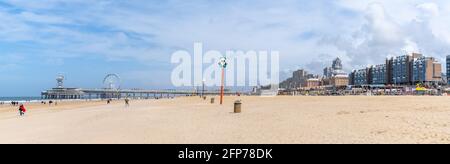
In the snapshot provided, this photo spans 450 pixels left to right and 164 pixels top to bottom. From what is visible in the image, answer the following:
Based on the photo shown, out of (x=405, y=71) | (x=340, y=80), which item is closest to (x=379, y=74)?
(x=405, y=71)

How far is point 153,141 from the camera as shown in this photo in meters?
9.19

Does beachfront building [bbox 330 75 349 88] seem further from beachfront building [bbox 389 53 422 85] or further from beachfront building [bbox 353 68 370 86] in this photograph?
beachfront building [bbox 389 53 422 85]

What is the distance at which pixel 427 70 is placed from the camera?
12269cm

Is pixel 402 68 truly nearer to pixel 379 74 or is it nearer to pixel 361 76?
pixel 379 74

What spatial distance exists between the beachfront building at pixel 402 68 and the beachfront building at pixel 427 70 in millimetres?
3011

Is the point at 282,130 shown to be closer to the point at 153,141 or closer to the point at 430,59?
the point at 153,141

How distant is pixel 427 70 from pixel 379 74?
31.8 m

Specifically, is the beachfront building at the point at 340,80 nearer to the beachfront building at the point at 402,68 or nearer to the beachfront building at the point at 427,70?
the beachfront building at the point at 402,68

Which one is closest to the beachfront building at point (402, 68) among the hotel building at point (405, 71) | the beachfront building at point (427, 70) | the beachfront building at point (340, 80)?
the hotel building at point (405, 71)

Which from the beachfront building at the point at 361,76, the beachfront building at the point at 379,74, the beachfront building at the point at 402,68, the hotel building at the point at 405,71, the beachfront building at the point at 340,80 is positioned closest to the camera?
the hotel building at the point at 405,71

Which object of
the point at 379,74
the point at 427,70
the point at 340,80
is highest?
the point at 427,70

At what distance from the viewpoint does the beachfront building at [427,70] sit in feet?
404
